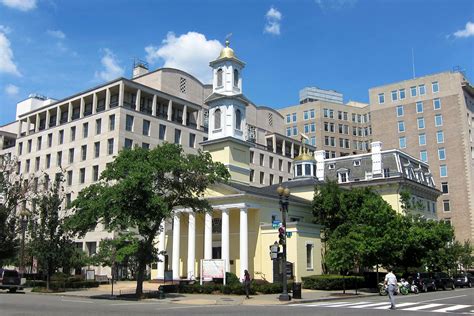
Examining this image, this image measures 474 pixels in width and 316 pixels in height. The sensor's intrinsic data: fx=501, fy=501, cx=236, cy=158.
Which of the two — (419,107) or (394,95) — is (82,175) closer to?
(394,95)

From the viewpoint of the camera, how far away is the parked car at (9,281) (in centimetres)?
3825

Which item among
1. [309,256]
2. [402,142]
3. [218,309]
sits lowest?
[218,309]

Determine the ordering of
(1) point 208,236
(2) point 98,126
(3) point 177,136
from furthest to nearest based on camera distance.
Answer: (3) point 177,136 → (2) point 98,126 → (1) point 208,236

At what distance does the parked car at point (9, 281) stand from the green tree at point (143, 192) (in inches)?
393

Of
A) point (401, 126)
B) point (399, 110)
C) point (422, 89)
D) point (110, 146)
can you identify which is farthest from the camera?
point (399, 110)

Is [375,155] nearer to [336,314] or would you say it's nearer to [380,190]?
[380,190]

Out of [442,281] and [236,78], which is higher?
[236,78]

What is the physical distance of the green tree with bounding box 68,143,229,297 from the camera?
31.4 m

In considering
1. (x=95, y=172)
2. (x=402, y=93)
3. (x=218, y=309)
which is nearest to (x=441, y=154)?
(x=402, y=93)

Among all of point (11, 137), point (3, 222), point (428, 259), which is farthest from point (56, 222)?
point (11, 137)

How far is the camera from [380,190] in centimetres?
6284

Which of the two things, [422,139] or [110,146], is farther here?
[422,139]

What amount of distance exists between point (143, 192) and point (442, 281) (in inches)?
1198

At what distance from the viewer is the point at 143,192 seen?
31641mm
